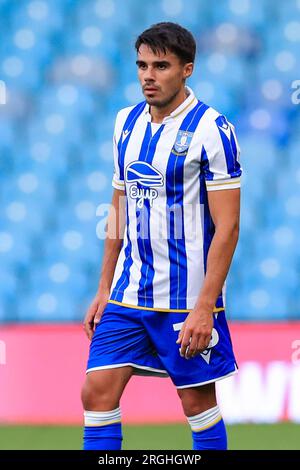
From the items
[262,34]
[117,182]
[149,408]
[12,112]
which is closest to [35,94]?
[12,112]

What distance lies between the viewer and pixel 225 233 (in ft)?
11.1

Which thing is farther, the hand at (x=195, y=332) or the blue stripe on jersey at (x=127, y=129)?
the blue stripe on jersey at (x=127, y=129)

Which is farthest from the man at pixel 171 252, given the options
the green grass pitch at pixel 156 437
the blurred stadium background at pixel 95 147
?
the blurred stadium background at pixel 95 147

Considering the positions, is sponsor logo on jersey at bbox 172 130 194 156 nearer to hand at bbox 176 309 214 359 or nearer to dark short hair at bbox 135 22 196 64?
dark short hair at bbox 135 22 196 64

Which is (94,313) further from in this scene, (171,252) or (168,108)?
(168,108)

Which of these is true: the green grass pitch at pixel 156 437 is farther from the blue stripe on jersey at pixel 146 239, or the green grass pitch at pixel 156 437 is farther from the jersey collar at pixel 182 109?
the jersey collar at pixel 182 109

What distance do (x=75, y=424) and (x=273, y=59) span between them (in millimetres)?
3427

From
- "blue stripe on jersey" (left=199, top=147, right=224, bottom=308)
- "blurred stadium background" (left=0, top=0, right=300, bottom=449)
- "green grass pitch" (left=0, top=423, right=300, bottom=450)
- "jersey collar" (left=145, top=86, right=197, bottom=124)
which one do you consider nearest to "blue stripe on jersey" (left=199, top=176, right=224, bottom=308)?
"blue stripe on jersey" (left=199, top=147, right=224, bottom=308)

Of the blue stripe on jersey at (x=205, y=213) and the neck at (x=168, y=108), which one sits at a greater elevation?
the neck at (x=168, y=108)

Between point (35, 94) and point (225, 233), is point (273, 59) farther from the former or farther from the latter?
point (225, 233)

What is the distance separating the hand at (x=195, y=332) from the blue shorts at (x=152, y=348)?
10 centimetres

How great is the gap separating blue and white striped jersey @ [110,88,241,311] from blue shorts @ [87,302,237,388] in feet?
0.15

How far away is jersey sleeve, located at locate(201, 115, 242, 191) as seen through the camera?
340cm

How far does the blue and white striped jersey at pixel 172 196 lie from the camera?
343 cm
